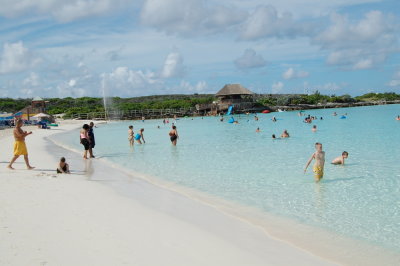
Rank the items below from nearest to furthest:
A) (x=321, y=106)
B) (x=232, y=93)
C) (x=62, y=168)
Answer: (x=62, y=168)
(x=232, y=93)
(x=321, y=106)

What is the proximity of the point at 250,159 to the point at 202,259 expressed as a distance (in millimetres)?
11162

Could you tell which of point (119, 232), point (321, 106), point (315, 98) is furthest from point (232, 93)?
point (119, 232)

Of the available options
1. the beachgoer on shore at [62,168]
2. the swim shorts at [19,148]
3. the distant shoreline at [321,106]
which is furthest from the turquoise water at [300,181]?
the distant shoreline at [321,106]

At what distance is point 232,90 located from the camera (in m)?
68.9

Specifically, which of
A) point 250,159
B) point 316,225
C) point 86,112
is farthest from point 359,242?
point 86,112

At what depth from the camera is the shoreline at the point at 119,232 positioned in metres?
4.30

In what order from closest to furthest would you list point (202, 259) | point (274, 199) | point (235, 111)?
point (202, 259), point (274, 199), point (235, 111)

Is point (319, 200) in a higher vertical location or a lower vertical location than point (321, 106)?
lower

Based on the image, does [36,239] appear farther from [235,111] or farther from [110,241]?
[235,111]

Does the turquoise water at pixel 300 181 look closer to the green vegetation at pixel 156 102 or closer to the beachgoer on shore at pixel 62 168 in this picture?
the beachgoer on shore at pixel 62 168

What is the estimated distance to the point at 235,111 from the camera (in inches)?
2734

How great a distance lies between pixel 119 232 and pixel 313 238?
2826 millimetres

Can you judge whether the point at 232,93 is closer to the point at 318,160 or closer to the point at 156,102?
the point at 156,102

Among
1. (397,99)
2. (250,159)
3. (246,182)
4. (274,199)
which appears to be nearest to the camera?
(274,199)
